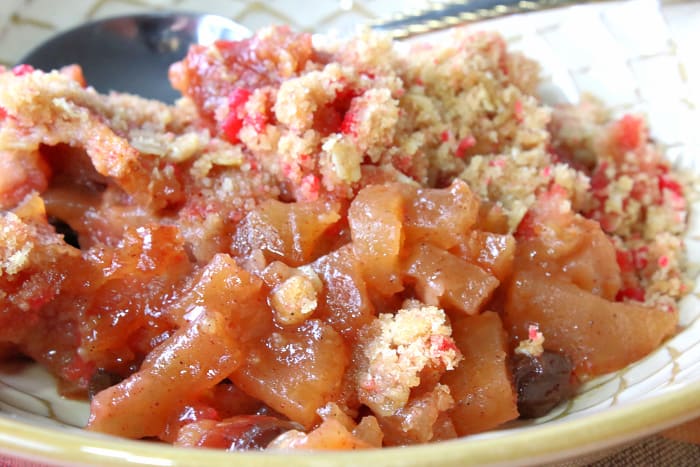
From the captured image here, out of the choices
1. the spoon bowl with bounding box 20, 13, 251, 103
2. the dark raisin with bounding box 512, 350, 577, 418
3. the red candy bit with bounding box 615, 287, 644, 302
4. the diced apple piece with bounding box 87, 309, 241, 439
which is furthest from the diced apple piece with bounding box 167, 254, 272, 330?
the spoon bowl with bounding box 20, 13, 251, 103

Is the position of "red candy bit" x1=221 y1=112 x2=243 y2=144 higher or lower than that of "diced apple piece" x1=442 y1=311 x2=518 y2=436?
higher

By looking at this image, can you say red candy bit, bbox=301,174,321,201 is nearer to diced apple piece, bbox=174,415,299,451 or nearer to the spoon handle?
diced apple piece, bbox=174,415,299,451

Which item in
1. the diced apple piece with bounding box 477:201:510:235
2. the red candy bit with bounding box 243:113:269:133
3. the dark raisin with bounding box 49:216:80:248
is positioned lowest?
the dark raisin with bounding box 49:216:80:248


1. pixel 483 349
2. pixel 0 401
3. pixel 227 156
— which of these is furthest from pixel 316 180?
pixel 0 401

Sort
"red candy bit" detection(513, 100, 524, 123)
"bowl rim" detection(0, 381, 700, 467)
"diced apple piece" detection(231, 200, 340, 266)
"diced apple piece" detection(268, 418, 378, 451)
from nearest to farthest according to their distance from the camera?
"bowl rim" detection(0, 381, 700, 467) → "diced apple piece" detection(268, 418, 378, 451) → "diced apple piece" detection(231, 200, 340, 266) → "red candy bit" detection(513, 100, 524, 123)

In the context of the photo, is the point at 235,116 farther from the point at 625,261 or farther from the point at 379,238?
the point at 625,261

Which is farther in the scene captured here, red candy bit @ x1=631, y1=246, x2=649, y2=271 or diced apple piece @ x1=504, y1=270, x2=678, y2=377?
red candy bit @ x1=631, y1=246, x2=649, y2=271

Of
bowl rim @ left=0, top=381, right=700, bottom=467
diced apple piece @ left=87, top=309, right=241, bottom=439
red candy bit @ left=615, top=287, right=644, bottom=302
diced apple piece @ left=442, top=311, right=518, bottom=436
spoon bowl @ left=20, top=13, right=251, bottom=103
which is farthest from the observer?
spoon bowl @ left=20, top=13, right=251, bottom=103
